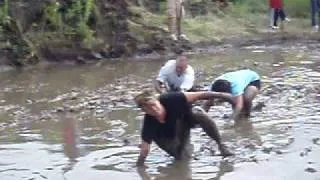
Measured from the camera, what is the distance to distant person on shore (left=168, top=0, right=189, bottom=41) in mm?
23277

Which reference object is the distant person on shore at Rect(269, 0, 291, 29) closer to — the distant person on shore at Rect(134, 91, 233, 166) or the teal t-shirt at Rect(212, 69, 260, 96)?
the teal t-shirt at Rect(212, 69, 260, 96)

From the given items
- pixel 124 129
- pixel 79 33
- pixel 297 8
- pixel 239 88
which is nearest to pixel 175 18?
pixel 79 33

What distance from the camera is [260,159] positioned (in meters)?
10.8

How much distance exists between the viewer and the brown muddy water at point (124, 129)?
10.6 m

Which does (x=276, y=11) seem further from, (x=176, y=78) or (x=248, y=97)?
(x=176, y=78)

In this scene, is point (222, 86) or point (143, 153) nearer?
point (143, 153)

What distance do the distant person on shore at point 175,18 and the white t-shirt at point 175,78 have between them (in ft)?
32.4

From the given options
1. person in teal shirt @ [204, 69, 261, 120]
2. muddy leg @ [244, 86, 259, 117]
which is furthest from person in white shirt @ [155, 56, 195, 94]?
muddy leg @ [244, 86, 259, 117]

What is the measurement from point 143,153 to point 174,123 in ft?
1.70

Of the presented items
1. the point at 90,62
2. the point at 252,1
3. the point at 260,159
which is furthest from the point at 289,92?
the point at 252,1

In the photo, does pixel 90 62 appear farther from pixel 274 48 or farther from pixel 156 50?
pixel 274 48

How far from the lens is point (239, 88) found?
1312 centimetres

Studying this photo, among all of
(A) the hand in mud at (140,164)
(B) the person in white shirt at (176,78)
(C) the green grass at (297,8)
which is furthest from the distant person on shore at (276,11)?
(A) the hand in mud at (140,164)

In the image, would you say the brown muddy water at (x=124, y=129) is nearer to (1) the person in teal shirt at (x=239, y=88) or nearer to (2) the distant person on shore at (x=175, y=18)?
(1) the person in teal shirt at (x=239, y=88)
